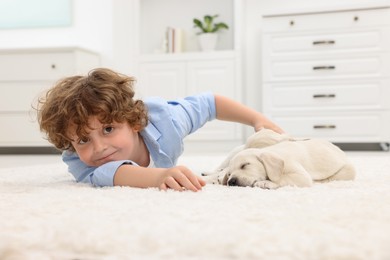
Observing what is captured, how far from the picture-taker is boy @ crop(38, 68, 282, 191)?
1070 millimetres

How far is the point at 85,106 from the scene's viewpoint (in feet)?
3.83

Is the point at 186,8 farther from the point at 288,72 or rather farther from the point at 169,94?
the point at 288,72

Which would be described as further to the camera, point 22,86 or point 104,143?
point 22,86

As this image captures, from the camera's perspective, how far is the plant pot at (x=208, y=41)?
13.8ft

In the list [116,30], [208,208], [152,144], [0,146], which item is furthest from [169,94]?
[208,208]

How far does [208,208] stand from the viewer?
72 cm

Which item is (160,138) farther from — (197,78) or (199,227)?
(197,78)

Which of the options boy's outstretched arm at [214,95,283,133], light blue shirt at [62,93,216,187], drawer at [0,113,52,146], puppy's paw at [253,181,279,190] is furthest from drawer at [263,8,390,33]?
puppy's paw at [253,181,279,190]

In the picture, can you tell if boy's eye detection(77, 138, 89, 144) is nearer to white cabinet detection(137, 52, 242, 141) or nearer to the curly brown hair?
the curly brown hair

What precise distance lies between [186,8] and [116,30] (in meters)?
0.70

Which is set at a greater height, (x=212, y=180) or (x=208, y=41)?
(x=208, y=41)

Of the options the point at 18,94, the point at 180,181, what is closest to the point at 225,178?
the point at 180,181

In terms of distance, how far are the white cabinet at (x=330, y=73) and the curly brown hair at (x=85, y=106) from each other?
2664mm

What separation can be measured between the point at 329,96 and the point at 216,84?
0.96 metres
